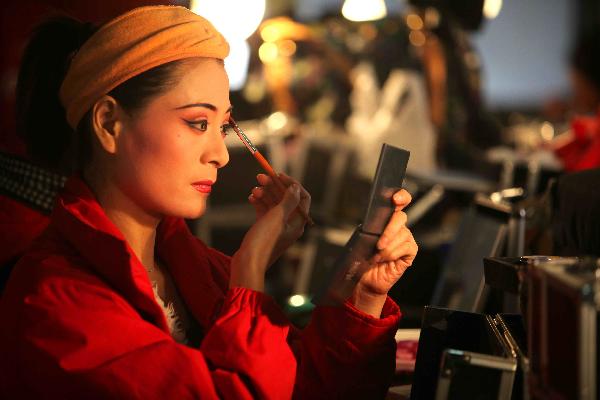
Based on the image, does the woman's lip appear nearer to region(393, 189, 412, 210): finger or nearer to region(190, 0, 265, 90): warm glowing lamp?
region(393, 189, 412, 210): finger

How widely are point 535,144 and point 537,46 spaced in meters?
7.06

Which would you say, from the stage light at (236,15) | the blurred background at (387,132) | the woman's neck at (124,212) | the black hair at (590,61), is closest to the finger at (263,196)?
the woman's neck at (124,212)

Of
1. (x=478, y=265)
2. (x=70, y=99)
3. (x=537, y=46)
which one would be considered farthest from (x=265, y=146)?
(x=537, y=46)

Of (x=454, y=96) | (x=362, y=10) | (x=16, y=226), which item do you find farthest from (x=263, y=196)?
(x=362, y=10)

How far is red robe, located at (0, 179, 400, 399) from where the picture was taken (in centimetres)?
127

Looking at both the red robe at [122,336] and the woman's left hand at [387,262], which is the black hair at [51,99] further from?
the woman's left hand at [387,262]

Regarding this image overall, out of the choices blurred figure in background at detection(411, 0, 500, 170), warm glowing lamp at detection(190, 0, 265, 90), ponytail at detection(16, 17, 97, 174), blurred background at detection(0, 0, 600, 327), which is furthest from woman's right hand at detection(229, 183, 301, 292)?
blurred figure in background at detection(411, 0, 500, 170)

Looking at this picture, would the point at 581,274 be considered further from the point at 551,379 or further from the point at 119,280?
the point at 119,280

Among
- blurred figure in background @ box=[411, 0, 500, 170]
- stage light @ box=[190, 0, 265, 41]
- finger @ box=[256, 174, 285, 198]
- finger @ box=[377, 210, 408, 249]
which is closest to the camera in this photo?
finger @ box=[377, 210, 408, 249]

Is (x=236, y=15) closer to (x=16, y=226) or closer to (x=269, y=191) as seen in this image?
(x=16, y=226)

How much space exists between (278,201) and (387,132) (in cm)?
282

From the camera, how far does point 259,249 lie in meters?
1.44

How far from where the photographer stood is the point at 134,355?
4.23 ft

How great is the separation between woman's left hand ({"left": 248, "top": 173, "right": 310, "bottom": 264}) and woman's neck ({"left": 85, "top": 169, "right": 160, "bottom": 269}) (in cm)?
23
